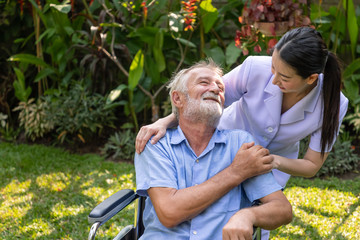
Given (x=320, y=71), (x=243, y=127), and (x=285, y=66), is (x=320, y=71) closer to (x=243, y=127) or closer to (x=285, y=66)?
(x=285, y=66)

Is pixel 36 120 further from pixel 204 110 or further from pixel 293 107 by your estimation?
pixel 293 107

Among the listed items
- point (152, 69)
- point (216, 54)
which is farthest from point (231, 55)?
point (152, 69)

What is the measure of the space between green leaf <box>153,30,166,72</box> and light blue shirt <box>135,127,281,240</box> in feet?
8.49

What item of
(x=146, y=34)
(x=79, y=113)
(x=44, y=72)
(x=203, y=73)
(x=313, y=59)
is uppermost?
(x=313, y=59)

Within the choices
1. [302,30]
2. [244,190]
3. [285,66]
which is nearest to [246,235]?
[244,190]

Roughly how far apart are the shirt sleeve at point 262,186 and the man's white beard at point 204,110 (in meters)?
0.33

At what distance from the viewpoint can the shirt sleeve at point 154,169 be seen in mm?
1918

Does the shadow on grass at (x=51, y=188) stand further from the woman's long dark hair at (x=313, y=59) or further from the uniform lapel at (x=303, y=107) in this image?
the woman's long dark hair at (x=313, y=59)

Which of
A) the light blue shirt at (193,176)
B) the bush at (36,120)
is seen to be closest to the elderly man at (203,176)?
the light blue shirt at (193,176)

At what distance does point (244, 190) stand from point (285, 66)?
60 centimetres

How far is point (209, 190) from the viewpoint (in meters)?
1.83

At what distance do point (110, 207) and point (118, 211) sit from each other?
67 mm

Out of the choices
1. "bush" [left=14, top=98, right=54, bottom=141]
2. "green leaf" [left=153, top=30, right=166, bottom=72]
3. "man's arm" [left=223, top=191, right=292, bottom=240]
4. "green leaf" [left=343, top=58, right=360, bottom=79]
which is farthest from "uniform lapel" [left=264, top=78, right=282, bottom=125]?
"bush" [left=14, top=98, right=54, bottom=141]

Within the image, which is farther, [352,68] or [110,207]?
[352,68]
